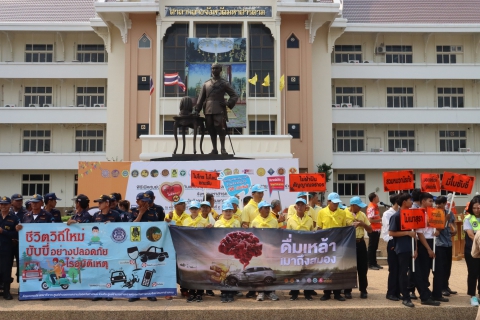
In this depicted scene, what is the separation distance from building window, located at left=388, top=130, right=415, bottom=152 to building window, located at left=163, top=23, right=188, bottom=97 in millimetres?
14376

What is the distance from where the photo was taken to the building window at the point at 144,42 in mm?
35031

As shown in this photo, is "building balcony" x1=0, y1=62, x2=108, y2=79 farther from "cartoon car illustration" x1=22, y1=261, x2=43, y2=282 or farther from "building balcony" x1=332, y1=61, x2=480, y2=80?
"cartoon car illustration" x1=22, y1=261, x2=43, y2=282

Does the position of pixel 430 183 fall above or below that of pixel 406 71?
below

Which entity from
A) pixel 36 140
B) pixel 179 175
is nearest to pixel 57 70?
pixel 36 140

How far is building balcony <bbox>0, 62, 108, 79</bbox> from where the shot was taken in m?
37.3

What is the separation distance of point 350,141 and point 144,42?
14.7m

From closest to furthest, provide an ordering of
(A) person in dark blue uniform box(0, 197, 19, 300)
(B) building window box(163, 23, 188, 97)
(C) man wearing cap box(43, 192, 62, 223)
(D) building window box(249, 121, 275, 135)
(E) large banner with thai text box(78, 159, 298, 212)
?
(A) person in dark blue uniform box(0, 197, 19, 300)
(C) man wearing cap box(43, 192, 62, 223)
(E) large banner with thai text box(78, 159, 298, 212)
(B) building window box(163, 23, 188, 97)
(D) building window box(249, 121, 275, 135)

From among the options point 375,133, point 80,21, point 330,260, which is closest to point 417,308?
point 330,260

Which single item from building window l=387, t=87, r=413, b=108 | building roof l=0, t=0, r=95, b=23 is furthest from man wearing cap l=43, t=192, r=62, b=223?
building window l=387, t=87, r=413, b=108

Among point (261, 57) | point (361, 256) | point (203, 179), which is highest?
point (261, 57)

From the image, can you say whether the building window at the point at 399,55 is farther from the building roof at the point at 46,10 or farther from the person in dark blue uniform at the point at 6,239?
the person in dark blue uniform at the point at 6,239

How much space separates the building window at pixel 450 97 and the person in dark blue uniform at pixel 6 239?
111 ft

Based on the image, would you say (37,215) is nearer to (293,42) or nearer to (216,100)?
(216,100)

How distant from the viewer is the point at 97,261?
32.3 feet
